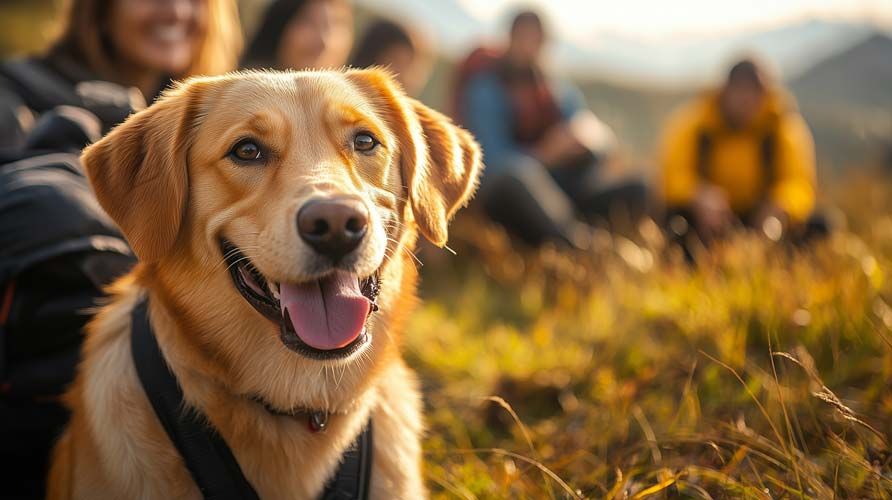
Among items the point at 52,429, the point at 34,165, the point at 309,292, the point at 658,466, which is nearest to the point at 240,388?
the point at 309,292

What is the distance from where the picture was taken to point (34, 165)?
7.77ft

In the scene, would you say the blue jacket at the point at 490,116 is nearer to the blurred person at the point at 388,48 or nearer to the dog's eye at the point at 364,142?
the blurred person at the point at 388,48

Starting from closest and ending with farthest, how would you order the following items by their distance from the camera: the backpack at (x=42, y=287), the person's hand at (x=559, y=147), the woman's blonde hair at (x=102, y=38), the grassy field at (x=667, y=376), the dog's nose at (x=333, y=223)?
the dog's nose at (x=333, y=223) < the grassy field at (x=667, y=376) < the backpack at (x=42, y=287) < the woman's blonde hair at (x=102, y=38) < the person's hand at (x=559, y=147)

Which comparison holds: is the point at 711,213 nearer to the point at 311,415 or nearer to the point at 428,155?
the point at 428,155

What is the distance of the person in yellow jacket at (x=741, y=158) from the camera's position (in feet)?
20.2

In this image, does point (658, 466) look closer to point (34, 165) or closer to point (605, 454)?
point (605, 454)

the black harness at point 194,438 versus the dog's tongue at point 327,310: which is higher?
the dog's tongue at point 327,310

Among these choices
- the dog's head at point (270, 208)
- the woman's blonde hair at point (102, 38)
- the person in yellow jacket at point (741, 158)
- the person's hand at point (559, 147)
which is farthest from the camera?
the person's hand at point (559, 147)

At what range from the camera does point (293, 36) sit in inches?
207

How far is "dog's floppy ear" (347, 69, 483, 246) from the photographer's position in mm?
2217

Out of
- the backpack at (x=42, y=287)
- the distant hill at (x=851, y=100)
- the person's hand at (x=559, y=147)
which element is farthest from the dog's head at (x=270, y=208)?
the distant hill at (x=851, y=100)

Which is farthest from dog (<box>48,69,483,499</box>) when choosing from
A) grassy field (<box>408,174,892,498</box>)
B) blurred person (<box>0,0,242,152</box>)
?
blurred person (<box>0,0,242,152</box>)

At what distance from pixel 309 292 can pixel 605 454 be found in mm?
Answer: 1314

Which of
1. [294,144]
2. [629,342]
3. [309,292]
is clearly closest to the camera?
[309,292]
